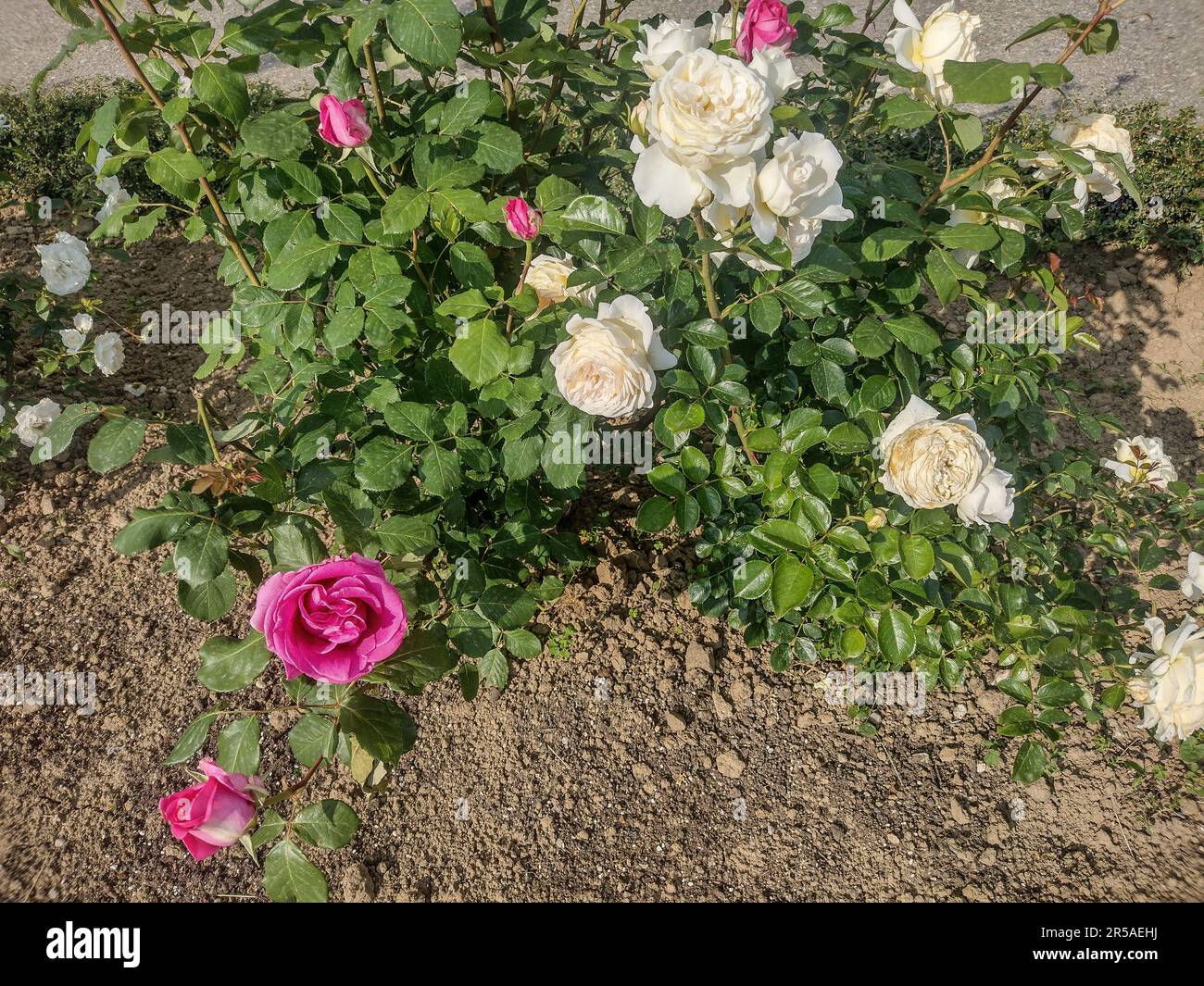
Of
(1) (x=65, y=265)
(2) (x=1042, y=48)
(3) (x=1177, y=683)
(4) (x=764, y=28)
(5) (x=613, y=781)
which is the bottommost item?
(5) (x=613, y=781)

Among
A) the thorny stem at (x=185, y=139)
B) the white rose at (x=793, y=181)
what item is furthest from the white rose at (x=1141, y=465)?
the thorny stem at (x=185, y=139)

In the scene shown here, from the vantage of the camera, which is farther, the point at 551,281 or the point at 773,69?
the point at 551,281

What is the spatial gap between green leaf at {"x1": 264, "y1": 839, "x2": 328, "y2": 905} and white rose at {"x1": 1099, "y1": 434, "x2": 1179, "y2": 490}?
194 cm

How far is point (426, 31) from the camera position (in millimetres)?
1299

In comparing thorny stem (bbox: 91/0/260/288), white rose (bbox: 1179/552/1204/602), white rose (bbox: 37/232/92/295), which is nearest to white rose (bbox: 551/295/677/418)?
thorny stem (bbox: 91/0/260/288)

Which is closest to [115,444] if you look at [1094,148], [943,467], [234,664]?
[234,664]

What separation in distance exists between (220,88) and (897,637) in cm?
159

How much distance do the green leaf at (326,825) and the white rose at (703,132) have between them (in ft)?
3.46

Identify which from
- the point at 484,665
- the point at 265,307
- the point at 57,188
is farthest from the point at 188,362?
the point at 484,665

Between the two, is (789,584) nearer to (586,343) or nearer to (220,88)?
(586,343)

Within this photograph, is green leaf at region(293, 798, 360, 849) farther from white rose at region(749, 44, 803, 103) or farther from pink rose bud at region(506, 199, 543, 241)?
white rose at region(749, 44, 803, 103)

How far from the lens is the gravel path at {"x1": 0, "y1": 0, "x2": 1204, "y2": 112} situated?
4.53 meters

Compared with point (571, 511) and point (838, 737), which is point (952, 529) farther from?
point (571, 511)

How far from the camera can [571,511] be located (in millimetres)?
2533
